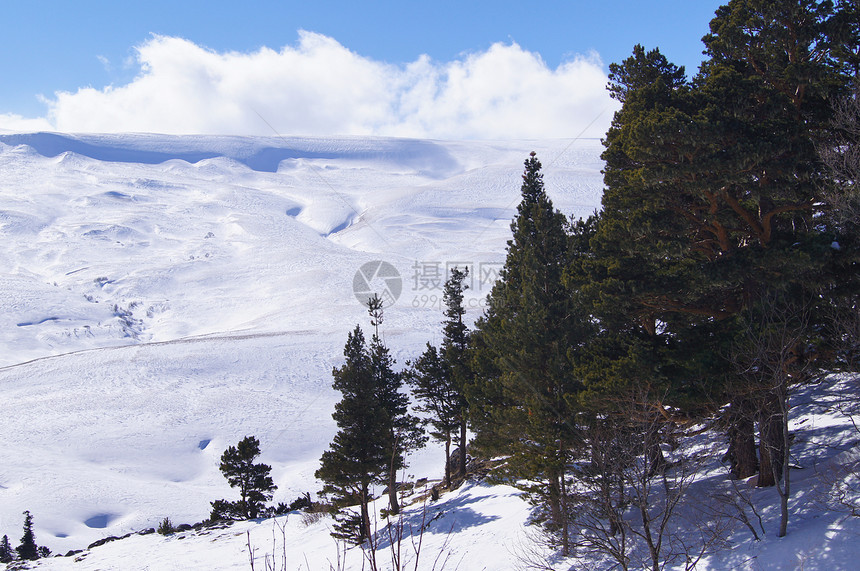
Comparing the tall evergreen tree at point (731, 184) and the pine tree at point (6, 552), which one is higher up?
the tall evergreen tree at point (731, 184)

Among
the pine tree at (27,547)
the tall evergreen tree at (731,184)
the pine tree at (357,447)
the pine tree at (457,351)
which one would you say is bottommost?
the pine tree at (27,547)

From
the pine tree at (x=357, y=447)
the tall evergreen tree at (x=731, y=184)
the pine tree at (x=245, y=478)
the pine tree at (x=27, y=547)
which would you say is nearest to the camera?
the tall evergreen tree at (x=731, y=184)

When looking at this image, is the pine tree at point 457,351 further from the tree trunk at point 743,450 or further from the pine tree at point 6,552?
the pine tree at point 6,552

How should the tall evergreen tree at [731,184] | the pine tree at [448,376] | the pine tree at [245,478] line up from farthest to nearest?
the pine tree at [245,478] → the pine tree at [448,376] → the tall evergreen tree at [731,184]

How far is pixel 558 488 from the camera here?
15.2 meters

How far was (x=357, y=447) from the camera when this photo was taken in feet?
73.7

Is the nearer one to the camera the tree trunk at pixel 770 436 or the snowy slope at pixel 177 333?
the tree trunk at pixel 770 436

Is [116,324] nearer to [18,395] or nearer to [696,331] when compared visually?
[18,395]

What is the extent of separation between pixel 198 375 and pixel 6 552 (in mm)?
30699

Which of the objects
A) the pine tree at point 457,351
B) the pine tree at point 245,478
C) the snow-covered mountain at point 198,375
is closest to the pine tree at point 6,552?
the snow-covered mountain at point 198,375

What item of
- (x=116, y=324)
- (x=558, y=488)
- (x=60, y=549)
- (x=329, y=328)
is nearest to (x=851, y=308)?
(x=558, y=488)

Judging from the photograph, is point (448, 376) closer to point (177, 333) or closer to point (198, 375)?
point (198, 375)

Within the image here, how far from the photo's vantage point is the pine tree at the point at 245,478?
31.4 m

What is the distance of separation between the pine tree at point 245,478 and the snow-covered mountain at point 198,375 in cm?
239
